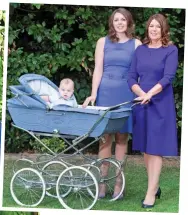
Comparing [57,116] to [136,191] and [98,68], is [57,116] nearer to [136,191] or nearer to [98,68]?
[98,68]

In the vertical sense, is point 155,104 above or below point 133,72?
below

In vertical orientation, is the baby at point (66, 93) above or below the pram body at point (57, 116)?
above

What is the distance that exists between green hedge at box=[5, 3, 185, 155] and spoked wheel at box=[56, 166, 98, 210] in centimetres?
123

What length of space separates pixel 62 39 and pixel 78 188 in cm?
170

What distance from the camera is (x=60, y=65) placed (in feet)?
17.9

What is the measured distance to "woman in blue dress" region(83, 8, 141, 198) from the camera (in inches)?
168

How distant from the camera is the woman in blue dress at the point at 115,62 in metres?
4.27

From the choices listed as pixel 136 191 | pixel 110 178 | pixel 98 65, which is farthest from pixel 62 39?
pixel 110 178

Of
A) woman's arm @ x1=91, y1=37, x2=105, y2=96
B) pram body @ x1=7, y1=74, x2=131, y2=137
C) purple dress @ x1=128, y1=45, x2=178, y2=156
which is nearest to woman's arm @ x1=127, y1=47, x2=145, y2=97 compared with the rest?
purple dress @ x1=128, y1=45, x2=178, y2=156

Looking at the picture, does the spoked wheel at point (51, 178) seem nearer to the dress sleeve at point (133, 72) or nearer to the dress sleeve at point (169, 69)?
the dress sleeve at point (133, 72)

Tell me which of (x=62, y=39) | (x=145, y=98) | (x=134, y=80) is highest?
(x=62, y=39)

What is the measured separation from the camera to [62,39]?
5562 millimetres

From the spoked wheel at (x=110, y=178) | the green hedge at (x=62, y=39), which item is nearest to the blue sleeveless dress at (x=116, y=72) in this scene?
the spoked wheel at (x=110, y=178)

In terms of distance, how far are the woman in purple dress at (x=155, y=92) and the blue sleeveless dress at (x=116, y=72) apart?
0.31ft
